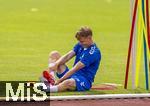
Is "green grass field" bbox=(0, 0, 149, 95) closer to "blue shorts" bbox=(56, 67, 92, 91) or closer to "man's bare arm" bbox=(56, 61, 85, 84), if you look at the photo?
"blue shorts" bbox=(56, 67, 92, 91)

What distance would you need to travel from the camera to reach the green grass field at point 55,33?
41.9 feet

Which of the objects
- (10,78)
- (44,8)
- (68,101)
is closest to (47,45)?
(10,78)

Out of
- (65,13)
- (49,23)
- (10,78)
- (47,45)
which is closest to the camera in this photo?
(10,78)

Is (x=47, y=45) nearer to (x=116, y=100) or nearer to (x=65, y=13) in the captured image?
(x=116, y=100)

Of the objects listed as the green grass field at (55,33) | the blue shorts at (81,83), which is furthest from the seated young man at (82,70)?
the green grass field at (55,33)

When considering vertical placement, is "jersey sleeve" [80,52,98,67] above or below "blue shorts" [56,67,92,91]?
above

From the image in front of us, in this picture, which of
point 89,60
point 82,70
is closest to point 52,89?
point 82,70

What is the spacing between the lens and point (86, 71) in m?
10.2

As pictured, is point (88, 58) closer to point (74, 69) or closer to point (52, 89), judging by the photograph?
point (74, 69)

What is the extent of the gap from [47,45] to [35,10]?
40.0ft

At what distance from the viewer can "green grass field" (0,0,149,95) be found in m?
12.8

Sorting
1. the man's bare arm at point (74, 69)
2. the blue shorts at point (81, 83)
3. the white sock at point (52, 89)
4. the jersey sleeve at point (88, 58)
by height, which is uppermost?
the jersey sleeve at point (88, 58)

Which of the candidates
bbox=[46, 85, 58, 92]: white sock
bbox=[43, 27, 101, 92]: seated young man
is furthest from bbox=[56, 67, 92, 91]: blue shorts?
bbox=[46, 85, 58, 92]: white sock

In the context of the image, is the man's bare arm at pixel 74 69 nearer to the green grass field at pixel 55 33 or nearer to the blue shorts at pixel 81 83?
the blue shorts at pixel 81 83
